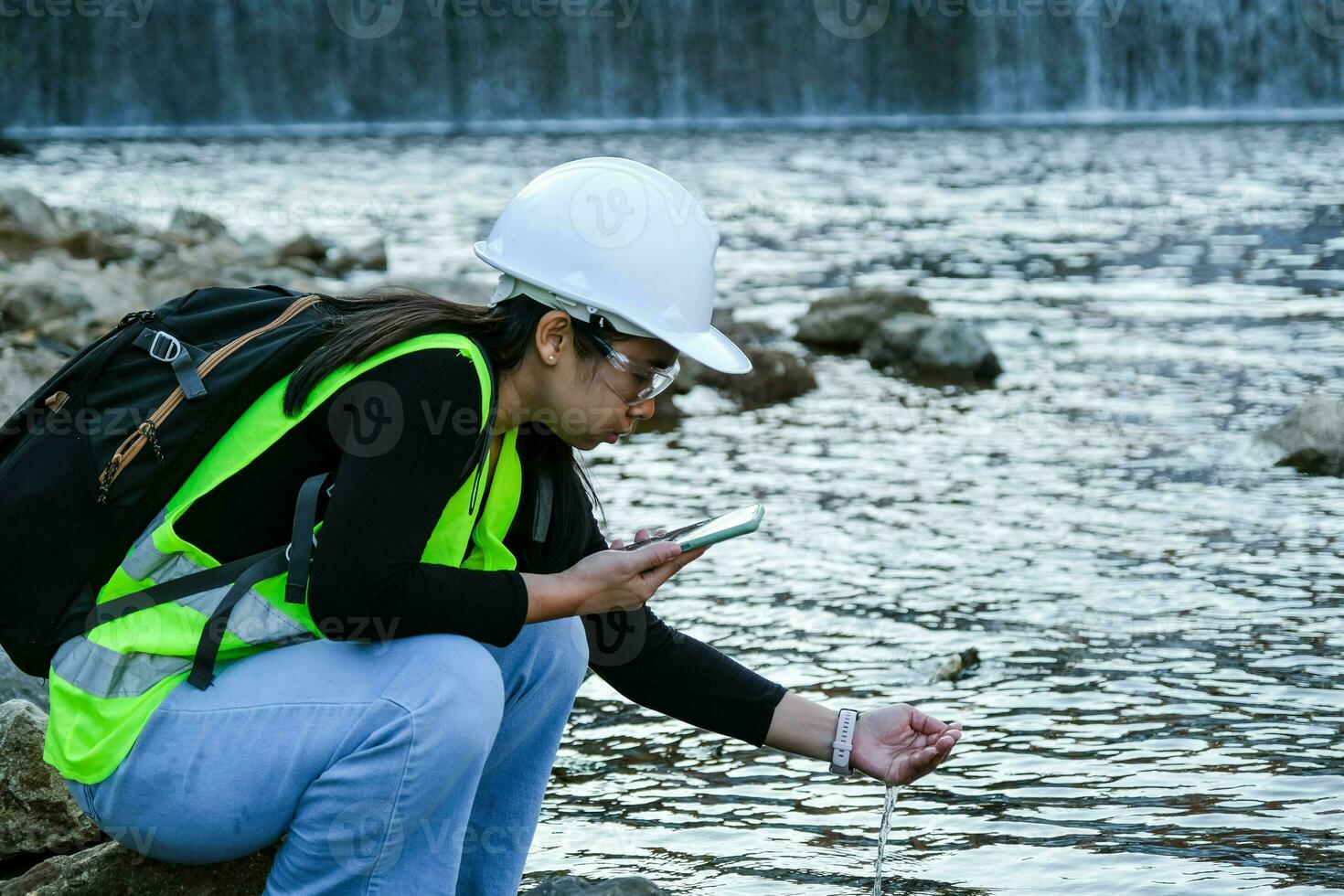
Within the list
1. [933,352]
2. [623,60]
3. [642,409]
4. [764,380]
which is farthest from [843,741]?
[623,60]

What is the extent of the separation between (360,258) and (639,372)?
10959mm

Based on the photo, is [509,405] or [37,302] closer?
[509,405]

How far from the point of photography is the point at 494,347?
244 cm

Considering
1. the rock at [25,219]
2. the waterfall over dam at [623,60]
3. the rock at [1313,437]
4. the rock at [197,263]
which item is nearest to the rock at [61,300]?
the rock at [197,263]

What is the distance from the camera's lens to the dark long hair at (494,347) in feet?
7.61

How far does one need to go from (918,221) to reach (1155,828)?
12.9 meters

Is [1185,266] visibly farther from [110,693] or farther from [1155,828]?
[110,693]

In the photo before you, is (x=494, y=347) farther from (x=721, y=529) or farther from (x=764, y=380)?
(x=764, y=380)

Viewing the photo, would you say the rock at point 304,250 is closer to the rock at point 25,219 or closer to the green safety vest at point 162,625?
the rock at point 25,219

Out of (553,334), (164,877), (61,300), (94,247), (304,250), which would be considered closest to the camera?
(553,334)

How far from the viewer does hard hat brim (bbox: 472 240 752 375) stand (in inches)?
96.4

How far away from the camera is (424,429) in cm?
226

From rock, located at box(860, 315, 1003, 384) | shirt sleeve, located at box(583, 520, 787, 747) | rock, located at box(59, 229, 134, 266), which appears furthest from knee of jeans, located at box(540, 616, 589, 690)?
rock, located at box(59, 229, 134, 266)

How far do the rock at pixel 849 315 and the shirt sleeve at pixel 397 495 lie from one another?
750cm
